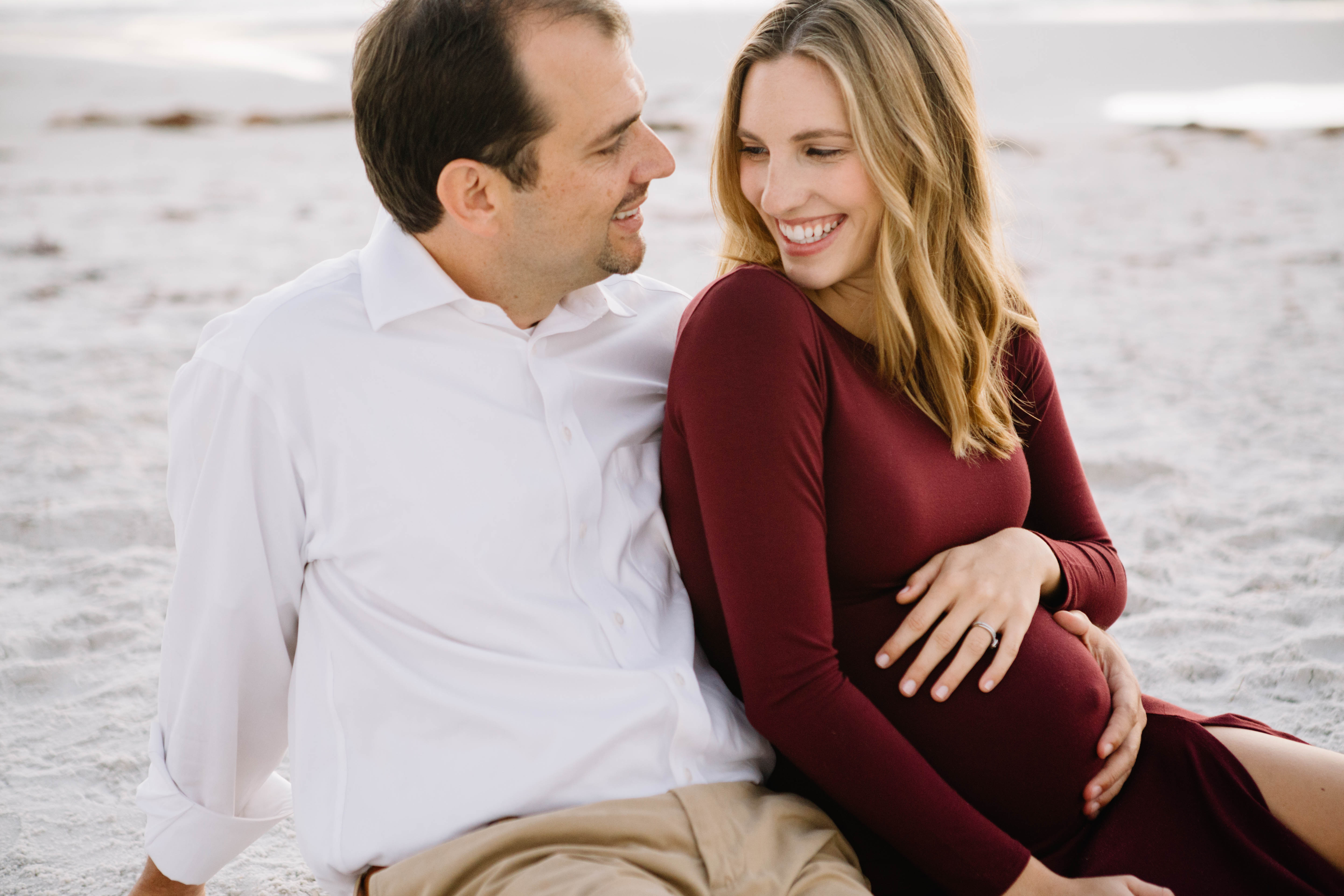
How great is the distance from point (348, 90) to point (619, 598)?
1801 centimetres

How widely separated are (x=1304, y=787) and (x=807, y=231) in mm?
1317

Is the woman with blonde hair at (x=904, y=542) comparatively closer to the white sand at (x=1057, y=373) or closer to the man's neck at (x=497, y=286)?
the man's neck at (x=497, y=286)

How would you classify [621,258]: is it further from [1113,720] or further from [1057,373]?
[1057,373]

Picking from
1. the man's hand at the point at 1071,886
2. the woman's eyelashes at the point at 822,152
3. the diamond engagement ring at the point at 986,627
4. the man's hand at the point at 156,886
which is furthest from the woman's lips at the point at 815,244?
the man's hand at the point at 156,886

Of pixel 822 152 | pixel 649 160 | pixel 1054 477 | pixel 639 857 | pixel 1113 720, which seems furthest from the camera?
pixel 1054 477

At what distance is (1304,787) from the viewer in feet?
6.30

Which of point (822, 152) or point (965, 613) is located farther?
point (822, 152)

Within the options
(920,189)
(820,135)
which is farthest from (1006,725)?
(820,135)

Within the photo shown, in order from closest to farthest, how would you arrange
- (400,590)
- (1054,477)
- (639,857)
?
(639,857) → (400,590) → (1054,477)

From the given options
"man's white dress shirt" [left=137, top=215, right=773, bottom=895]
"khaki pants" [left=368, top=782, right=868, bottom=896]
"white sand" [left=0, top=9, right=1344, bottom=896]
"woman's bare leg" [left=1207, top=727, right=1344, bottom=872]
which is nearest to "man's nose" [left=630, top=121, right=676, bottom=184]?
"man's white dress shirt" [left=137, top=215, right=773, bottom=895]

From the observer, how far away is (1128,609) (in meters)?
3.58

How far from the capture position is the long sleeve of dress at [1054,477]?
7.70 feet

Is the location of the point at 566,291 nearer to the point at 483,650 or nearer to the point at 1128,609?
the point at 483,650

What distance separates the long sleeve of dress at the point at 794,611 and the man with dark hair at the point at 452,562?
14cm
